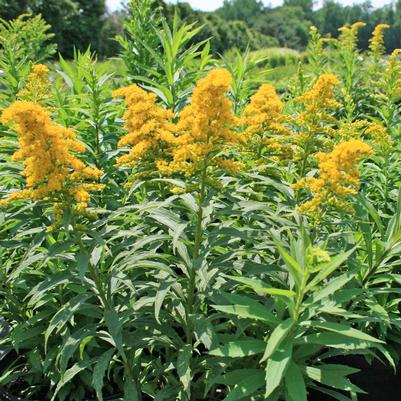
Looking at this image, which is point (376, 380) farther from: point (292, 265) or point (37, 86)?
point (37, 86)

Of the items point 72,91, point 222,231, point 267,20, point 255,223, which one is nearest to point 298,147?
point 255,223

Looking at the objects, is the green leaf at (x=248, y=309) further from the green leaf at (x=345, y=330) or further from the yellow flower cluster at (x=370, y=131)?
the yellow flower cluster at (x=370, y=131)

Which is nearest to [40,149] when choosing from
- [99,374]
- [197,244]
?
[197,244]

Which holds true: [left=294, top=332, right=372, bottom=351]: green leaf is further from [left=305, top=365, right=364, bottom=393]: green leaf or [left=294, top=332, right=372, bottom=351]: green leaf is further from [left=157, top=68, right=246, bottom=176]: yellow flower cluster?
[left=157, top=68, right=246, bottom=176]: yellow flower cluster

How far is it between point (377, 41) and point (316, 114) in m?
3.39

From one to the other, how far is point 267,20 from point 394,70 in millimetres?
148595

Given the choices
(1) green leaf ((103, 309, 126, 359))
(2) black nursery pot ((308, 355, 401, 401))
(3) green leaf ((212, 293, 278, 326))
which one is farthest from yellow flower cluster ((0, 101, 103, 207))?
(2) black nursery pot ((308, 355, 401, 401))

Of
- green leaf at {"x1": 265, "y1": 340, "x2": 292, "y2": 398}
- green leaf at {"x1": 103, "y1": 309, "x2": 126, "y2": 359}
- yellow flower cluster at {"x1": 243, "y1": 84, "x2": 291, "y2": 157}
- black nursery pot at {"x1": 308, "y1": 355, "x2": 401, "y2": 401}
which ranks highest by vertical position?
yellow flower cluster at {"x1": 243, "y1": 84, "x2": 291, "y2": 157}

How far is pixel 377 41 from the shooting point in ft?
17.3

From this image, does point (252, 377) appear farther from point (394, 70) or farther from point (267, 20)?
point (267, 20)

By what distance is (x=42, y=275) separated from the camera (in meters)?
2.60

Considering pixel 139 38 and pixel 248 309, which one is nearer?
pixel 248 309

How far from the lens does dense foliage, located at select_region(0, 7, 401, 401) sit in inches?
72.7

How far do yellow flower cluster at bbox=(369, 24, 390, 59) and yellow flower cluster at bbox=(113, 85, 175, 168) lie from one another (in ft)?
12.6
